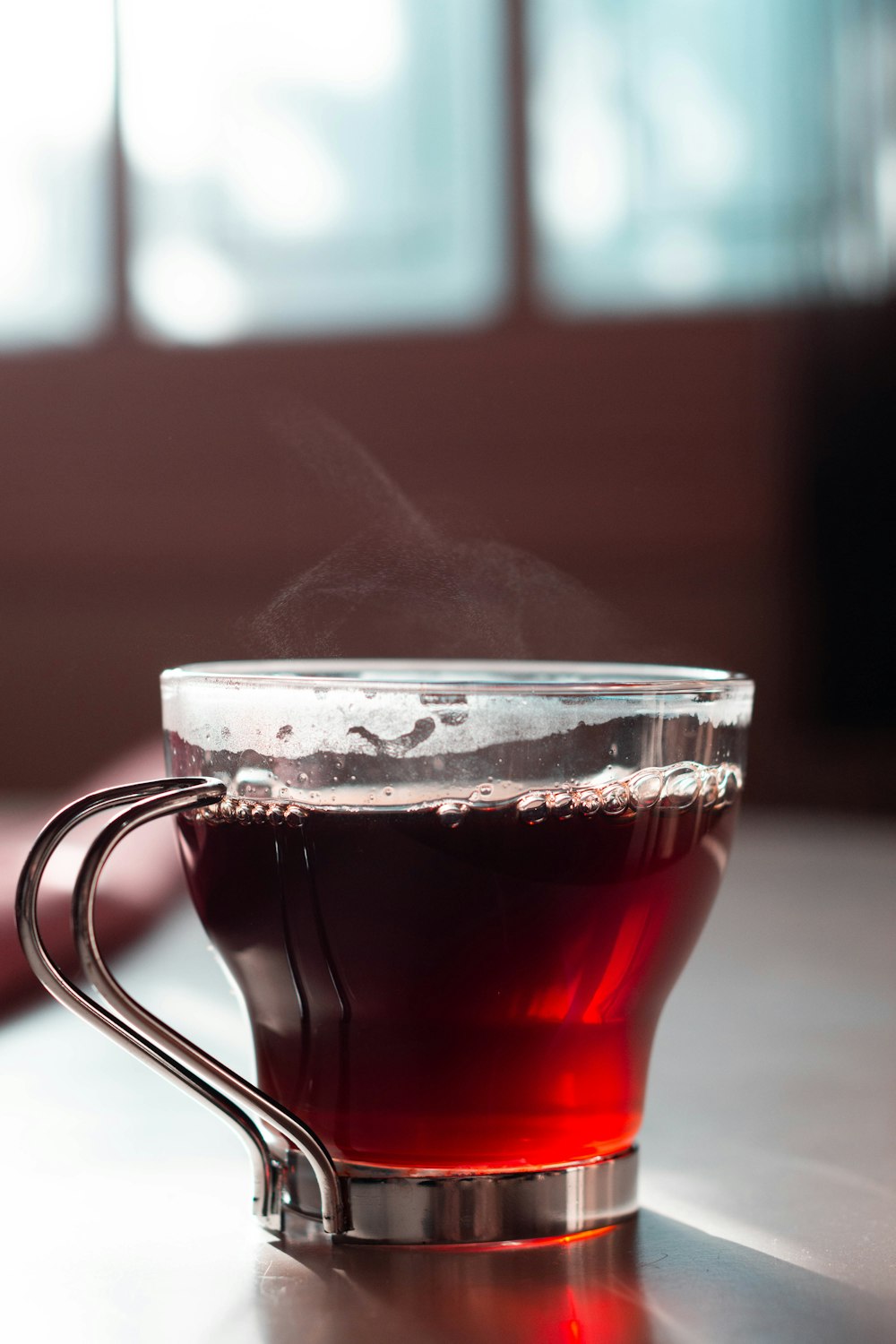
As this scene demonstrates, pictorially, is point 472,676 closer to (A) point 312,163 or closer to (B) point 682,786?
(B) point 682,786

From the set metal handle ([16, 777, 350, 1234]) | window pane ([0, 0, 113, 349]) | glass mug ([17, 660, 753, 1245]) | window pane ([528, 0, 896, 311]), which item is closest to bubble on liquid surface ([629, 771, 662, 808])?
glass mug ([17, 660, 753, 1245])

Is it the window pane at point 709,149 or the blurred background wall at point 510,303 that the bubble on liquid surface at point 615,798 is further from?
the window pane at point 709,149

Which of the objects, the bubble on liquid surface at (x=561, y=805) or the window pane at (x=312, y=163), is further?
the window pane at (x=312, y=163)

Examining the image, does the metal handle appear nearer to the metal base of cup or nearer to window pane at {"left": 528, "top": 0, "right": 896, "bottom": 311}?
the metal base of cup

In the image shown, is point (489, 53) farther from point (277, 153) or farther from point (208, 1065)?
point (208, 1065)

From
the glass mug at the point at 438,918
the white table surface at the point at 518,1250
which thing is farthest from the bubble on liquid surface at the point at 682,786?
the white table surface at the point at 518,1250

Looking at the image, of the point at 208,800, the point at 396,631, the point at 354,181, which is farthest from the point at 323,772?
the point at 354,181
